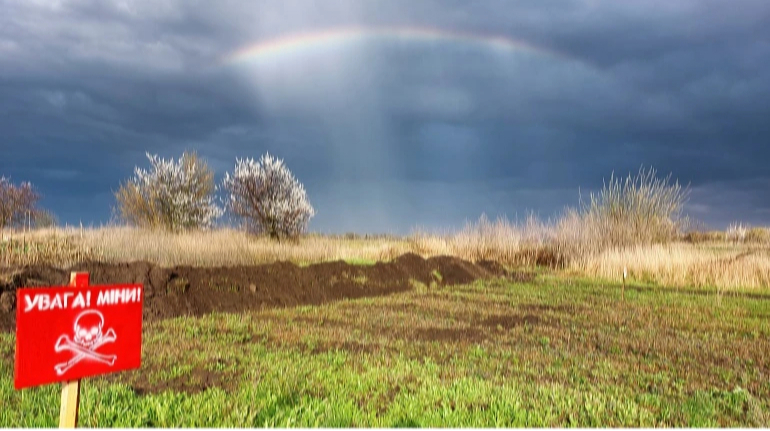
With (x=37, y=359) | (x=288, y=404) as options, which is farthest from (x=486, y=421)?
(x=37, y=359)

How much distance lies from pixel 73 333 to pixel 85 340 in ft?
0.30

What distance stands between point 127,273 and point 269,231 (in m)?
17.7

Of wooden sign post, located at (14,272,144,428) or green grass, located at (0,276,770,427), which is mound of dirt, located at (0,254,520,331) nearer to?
green grass, located at (0,276,770,427)

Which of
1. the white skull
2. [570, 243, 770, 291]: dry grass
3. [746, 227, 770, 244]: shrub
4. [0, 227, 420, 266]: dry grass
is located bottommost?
the white skull

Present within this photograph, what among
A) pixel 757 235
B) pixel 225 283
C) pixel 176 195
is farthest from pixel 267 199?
pixel 757 235

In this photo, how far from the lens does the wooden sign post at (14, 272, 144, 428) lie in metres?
3.25

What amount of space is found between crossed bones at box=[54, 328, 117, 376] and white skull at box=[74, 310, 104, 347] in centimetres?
3

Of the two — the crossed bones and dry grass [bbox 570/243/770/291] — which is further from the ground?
dry grass [bbox 570/243/770/291]

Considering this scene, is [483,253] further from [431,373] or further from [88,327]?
[88,327]

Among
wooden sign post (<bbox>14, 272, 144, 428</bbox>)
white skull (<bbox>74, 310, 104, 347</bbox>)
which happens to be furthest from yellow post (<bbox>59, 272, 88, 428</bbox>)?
white skull (<bbox>74, 310, 104, 347</bbox>)

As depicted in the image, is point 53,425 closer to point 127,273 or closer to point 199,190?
point 127,273

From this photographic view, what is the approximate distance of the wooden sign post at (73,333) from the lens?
3246mm

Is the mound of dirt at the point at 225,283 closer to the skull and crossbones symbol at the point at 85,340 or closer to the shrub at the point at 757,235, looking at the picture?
the skull and crossbones symbol at the point at 85,340

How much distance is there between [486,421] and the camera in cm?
452
